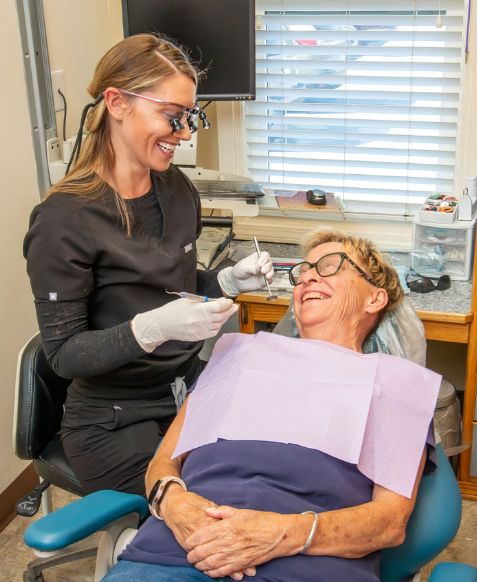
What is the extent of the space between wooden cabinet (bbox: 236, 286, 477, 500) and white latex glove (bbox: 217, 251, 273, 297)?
1.18ft

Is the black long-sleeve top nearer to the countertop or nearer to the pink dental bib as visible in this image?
the pink dental bib

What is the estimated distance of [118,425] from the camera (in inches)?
70.8

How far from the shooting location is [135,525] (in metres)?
1.60

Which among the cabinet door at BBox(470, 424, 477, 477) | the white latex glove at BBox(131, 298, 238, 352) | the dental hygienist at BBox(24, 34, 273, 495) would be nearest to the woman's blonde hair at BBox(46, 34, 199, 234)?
the dental hygienist at BBox(24, 34, 273, 495)

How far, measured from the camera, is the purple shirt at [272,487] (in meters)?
1.42

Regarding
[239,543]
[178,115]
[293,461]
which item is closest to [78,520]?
[239,543]

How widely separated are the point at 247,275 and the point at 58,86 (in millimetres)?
1109

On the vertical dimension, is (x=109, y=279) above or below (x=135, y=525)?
above

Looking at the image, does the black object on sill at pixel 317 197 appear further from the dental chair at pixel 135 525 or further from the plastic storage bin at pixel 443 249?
the dental chair at pixel 135 525

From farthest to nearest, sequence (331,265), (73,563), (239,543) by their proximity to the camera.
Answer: (73,563) → (331,265) → (239,543)

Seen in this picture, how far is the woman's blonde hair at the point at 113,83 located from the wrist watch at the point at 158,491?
578mm

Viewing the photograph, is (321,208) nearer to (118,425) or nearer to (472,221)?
(472,221)

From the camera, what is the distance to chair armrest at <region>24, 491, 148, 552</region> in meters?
1.37

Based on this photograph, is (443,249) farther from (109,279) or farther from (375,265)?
(109,279)
